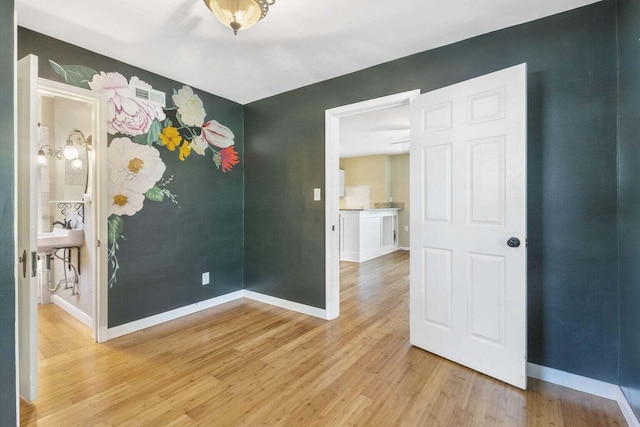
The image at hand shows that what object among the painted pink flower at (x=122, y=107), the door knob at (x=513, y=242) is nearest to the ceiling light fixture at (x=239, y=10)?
the painted pink flower at (x=122, y=107)

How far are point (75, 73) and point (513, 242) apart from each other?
3.46 m

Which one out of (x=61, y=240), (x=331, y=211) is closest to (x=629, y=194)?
(x=331, y=211)

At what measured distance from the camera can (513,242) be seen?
183cm

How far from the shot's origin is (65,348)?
92.9 inches

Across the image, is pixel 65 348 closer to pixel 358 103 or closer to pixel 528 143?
pixel 358 103

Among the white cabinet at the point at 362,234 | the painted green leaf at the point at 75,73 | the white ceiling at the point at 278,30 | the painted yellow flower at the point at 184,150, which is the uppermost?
the white ceiling at the point at 278,30

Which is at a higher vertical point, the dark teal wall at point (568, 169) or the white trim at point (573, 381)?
the dark teal wall at point (568, 169)

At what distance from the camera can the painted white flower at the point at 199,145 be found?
3.14 meters

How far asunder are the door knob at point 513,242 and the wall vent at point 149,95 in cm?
318

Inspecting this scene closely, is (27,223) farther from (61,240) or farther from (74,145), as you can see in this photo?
(74,145)

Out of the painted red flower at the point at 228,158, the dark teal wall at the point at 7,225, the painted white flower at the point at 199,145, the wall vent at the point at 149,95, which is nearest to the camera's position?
the dark teal wall at the point at 7,225

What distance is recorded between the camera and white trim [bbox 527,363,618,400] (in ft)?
5.75

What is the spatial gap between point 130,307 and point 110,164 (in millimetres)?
1298

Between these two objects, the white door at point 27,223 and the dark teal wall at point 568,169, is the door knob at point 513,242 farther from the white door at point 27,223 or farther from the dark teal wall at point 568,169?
the white door at point 27,223
